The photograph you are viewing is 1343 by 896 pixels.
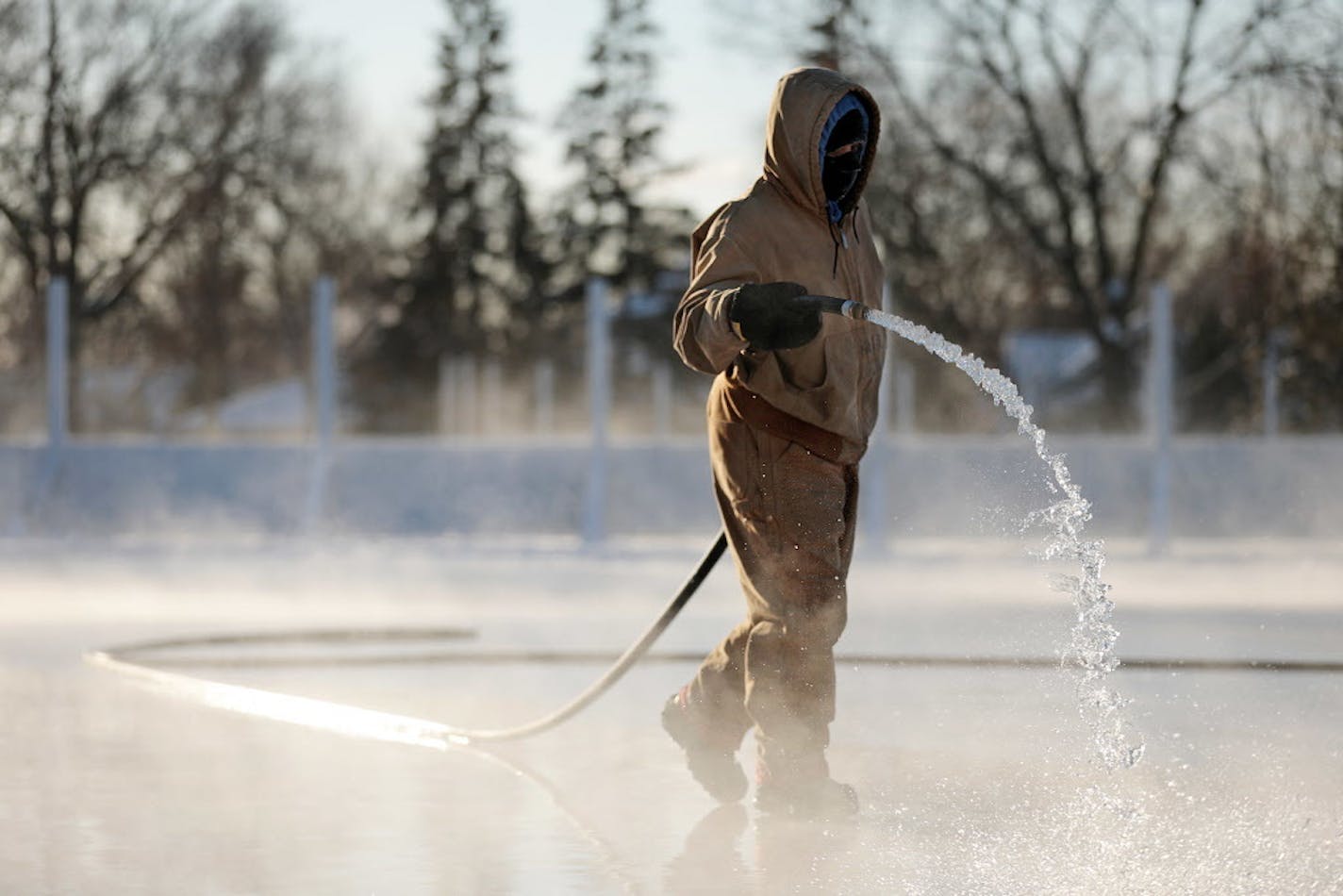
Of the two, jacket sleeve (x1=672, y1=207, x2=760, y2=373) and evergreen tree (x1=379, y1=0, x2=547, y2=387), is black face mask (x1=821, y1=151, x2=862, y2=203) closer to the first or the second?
jacket sleeve (x1=672, y1=207, x2=760, y2=373)

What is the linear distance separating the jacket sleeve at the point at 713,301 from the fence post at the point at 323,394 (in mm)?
12685

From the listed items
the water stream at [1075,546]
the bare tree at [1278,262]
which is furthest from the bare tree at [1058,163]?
the water stream at [1075,546]

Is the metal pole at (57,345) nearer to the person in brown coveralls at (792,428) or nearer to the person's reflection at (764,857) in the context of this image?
the person in brown coveralls at (792,428)

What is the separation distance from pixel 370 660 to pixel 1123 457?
10.2m

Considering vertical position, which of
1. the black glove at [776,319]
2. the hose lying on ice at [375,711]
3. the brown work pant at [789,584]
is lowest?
the hose lying on ice at [375,711]

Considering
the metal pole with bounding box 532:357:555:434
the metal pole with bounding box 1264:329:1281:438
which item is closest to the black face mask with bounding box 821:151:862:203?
the metal pole with bounding box 1264:329:1281:438

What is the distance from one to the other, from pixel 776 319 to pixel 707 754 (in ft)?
3.63

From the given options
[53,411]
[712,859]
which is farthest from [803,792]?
[53,411]

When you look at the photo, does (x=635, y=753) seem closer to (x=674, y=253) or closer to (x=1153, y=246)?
(x=1153, y=246)

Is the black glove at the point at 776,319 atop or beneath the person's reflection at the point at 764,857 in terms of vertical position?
atop

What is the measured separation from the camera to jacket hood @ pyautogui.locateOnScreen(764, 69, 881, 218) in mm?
5574

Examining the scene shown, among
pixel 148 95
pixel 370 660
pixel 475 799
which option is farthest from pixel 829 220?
pixel 148 95

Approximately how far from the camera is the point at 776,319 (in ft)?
17.5

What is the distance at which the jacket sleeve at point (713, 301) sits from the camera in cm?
544
